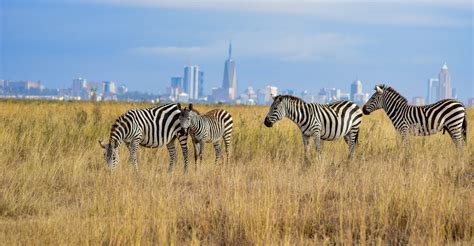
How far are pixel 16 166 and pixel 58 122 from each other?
214 inches

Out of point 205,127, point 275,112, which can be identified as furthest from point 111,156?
point 275,112

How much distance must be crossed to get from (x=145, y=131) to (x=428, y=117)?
5.92m

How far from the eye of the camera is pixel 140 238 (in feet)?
20.4

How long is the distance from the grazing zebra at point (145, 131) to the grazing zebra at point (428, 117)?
4825 millimetres

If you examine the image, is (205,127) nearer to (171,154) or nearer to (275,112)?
(171,154)

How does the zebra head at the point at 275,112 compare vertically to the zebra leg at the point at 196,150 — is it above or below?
above

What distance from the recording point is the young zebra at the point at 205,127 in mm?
12244

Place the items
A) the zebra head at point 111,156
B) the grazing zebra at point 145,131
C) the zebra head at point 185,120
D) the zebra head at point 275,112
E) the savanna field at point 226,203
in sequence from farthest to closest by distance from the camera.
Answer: the zebra head at point 275,112
the zebra head at point 185,120
the grazing zebra at point 145,131
the zebra head at point 111,156
the savanna field at point 226,203

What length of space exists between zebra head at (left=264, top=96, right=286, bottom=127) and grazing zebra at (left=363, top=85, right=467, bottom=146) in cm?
268

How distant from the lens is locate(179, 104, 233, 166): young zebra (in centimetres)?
1224

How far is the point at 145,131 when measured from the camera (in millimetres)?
11875

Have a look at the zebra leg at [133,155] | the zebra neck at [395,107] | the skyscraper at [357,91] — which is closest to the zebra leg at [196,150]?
the zebra leg at [133,155]

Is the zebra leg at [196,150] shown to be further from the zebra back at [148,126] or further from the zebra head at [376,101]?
the zebra head at [376,101]

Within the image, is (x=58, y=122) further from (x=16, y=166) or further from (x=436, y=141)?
(x=436, y=141)
